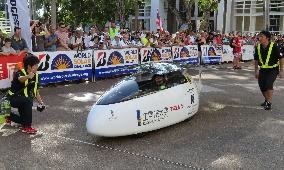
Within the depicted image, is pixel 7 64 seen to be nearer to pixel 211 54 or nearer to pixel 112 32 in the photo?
pixel 112 32

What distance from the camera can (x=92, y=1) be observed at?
4309cm

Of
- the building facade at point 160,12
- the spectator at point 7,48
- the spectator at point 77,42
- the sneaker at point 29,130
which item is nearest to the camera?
the sneaker at point 29,130

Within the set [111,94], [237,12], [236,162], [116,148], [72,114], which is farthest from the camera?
[237,12]

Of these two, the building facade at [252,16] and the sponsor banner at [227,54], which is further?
the building facade at [252,16]

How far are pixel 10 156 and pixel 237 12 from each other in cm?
3808

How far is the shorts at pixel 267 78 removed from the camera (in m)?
Answer: 9.87

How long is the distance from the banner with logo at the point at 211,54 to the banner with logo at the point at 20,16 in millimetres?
Answer: 10344

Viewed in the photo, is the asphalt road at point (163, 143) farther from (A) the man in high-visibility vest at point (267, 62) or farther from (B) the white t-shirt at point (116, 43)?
(B) the white t-shirt at point (116, 43)

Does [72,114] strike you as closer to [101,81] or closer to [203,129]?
[203,129]

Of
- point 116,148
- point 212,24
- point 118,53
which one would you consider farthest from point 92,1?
point 116,148

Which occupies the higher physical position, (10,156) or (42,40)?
(42,40)

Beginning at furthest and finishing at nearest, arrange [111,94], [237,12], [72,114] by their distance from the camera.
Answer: [237,12] → [72,114] → [111,94]

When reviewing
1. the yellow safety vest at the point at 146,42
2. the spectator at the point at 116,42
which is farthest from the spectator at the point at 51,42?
the yellow safety vest at the point at 146,42

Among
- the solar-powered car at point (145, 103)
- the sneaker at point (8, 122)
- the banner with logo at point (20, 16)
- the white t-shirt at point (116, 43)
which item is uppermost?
the banner with logo at point (20, 16)
